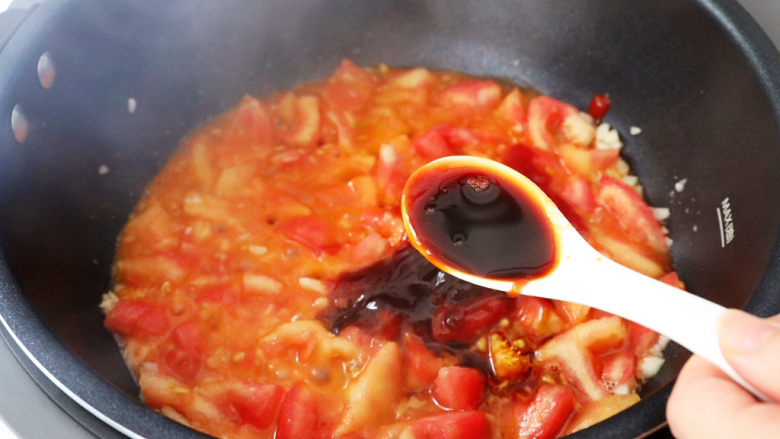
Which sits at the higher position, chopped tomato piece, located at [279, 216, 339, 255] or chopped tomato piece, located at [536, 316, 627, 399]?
chopped tomato piece, located at [279, 216, 339, 255]

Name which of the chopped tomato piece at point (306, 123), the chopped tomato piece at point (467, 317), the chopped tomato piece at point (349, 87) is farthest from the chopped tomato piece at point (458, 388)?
the chopped tomato piece at point (349, 87)

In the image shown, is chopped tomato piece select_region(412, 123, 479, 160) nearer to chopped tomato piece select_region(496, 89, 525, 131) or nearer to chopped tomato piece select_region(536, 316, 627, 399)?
chopped tomato piece select_region(496, 89, 525, 131)

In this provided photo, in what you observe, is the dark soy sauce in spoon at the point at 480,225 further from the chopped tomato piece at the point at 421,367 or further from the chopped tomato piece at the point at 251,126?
the chopped tomato piece at the point at 251,126

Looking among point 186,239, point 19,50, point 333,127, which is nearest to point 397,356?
point 186,239

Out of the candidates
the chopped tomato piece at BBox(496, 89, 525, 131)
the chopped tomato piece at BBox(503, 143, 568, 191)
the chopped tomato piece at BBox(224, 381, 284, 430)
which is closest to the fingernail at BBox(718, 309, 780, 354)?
the chopped tomato piece at BBox(224, 381, 284, 430)

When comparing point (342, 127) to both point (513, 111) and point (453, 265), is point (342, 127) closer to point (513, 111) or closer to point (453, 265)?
point (513, 111)
